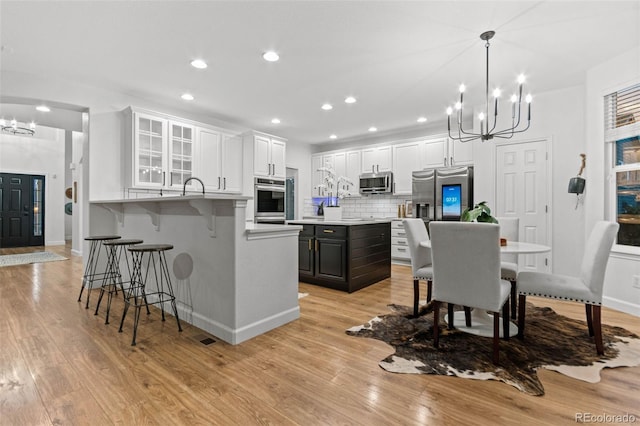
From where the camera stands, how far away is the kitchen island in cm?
240

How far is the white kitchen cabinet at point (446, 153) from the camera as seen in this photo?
5.42 m

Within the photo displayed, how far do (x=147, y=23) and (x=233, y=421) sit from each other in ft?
10.2

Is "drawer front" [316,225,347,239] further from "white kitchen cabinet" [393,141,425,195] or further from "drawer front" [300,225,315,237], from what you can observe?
"white kitchen cabinet" [393,141,425,195]

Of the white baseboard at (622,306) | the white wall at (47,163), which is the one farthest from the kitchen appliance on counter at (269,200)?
the white wall at (47,163)

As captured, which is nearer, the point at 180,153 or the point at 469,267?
the point at 469,267

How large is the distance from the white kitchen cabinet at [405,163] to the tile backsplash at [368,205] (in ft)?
1.25

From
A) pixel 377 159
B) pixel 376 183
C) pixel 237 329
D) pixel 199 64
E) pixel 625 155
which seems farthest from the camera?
pixel 377 159

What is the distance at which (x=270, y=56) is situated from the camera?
10.8ft

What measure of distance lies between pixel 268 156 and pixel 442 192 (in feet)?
10.9

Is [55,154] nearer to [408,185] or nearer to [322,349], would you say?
[408,185]

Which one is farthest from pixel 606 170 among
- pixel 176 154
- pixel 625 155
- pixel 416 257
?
pixel 176 154

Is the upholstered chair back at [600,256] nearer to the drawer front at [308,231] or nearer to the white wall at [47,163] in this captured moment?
the drawer front at [308,231]

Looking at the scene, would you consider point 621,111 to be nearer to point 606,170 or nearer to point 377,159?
point 606,170

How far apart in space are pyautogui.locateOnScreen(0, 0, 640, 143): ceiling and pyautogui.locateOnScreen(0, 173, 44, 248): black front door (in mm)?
6448
